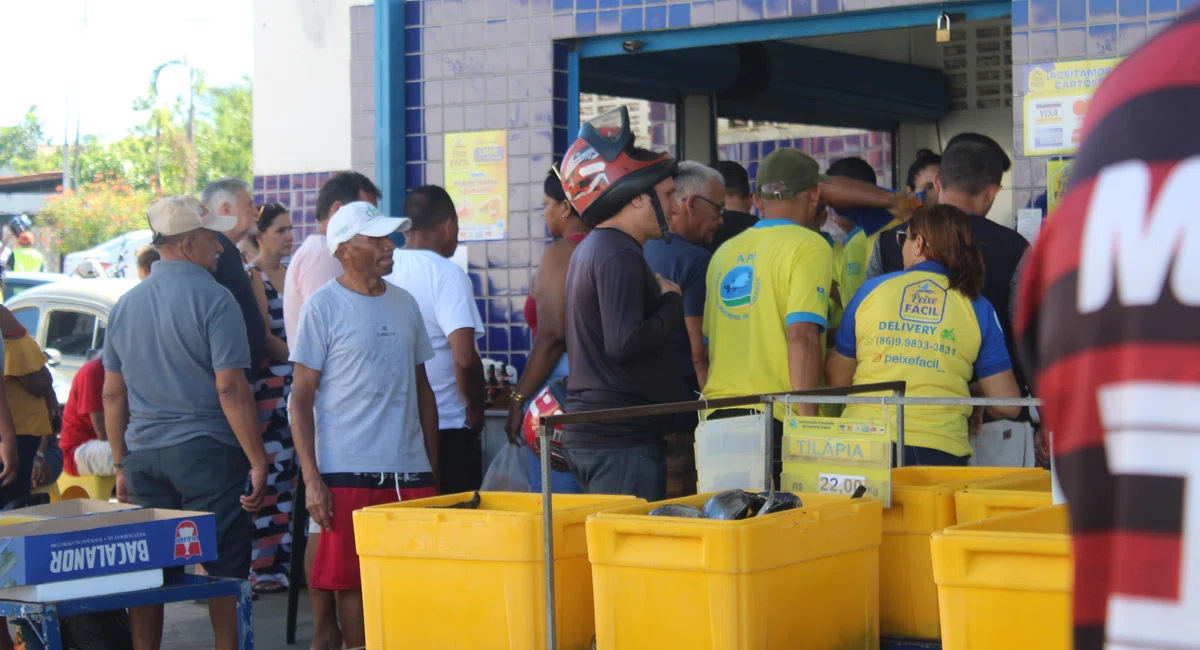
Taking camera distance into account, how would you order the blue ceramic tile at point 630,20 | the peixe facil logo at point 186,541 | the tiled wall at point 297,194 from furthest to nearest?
the tiled wall at point 297,194 < the blue ceramic tile at point 630,20 < the peixe facil logo at point 186,541

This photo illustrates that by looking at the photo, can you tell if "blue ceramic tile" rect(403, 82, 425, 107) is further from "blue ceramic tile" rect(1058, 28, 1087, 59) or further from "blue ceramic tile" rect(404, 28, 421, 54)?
"blue ceramic tile" rect(1058, 28, 1087, 59)

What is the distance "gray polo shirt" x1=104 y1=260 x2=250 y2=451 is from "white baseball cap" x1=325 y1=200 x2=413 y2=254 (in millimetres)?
497

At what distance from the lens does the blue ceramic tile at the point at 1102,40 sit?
546 cm

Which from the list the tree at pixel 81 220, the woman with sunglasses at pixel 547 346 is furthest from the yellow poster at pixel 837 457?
the tree at pixel 81 220

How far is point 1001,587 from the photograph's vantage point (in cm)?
273

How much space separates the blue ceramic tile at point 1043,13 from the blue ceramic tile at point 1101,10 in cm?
14

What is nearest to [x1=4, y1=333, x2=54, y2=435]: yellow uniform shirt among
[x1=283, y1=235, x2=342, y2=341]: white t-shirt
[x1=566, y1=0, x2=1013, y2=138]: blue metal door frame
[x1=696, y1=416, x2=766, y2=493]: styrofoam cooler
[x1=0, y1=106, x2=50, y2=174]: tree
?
[x1=283, y1=235, x2=342, y2=341]: white t-shirt

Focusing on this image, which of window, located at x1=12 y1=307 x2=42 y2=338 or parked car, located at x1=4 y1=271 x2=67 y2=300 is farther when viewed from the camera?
parked car, located at x1=4 y1=271 x2=67 y2=300

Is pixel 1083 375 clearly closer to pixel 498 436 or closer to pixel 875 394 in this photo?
pixel 875 394

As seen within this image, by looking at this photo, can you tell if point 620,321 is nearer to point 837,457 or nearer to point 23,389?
point 837,457

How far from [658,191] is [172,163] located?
199ft

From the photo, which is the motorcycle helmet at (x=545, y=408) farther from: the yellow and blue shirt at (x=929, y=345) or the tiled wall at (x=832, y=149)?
the tiled wall at (x=832, y=149)

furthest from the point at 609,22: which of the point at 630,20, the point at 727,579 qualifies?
the point at 727,579

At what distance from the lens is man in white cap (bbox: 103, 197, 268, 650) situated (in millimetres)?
4926
